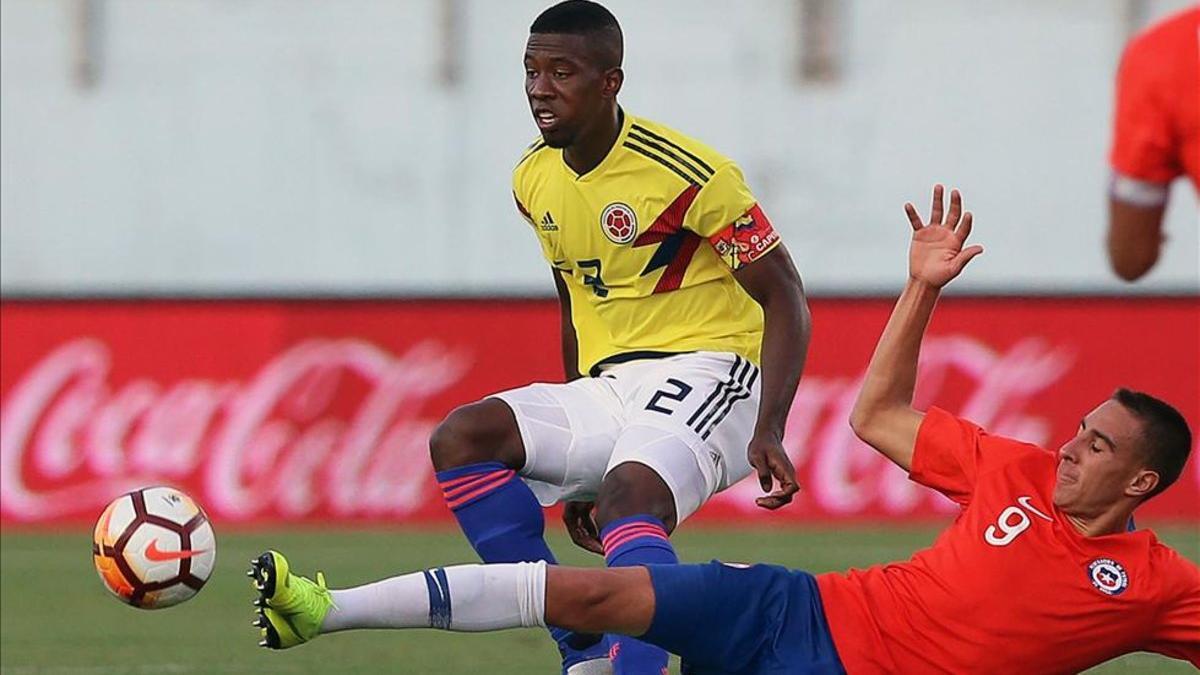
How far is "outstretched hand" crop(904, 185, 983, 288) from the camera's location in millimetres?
5883

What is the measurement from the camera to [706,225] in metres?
6.57

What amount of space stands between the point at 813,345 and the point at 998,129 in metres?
8.80

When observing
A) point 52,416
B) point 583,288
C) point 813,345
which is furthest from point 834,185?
point 583,288

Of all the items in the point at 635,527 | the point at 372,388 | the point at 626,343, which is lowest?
the point at 372,388

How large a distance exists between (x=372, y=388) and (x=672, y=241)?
7.70 metres

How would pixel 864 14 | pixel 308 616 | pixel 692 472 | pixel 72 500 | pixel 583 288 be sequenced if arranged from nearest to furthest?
pixel 308 616 < pixel 692 472 < pixel 583 288 < pixel 72 500 < pixel 864 14

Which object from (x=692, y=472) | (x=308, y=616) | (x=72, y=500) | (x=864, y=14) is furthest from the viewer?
(x=864, y=14)

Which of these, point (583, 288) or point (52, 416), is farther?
point (52, 416)

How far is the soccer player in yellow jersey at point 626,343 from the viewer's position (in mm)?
6375

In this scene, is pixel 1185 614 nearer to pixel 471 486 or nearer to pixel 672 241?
pixel 672 241

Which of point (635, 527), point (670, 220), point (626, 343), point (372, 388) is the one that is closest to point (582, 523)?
point (626, 343)

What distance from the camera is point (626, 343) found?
22.2 ft

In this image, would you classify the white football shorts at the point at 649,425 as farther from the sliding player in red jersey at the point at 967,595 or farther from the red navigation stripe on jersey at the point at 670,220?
the sliding player in red jersey at the point at 967,595

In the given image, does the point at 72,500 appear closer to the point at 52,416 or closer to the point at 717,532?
the point at 52,416
